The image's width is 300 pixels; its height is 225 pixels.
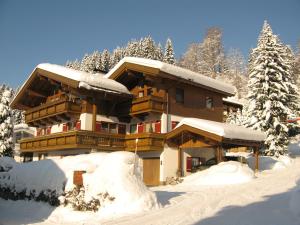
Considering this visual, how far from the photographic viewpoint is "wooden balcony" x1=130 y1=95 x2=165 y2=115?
27719 mm

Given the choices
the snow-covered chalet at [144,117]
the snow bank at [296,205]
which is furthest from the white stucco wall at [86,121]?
the snow bank at [296,205]

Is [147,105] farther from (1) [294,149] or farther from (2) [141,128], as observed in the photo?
(1) [294,149]

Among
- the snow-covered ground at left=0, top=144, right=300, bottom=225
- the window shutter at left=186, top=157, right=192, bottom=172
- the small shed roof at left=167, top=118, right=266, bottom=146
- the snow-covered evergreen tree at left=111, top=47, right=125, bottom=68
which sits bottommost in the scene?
the snow-covered ground at left=0, top=144, right=300, bottom=225

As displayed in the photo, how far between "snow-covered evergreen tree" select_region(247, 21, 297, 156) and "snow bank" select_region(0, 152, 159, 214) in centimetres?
2403

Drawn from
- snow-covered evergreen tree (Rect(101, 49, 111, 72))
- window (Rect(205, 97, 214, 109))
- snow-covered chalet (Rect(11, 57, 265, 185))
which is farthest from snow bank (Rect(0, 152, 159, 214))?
snow-covered evergreen tree (Rect(101, 49, 111, 72))

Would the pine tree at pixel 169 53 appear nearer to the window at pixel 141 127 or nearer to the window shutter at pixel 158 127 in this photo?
the window at pixel 141 127

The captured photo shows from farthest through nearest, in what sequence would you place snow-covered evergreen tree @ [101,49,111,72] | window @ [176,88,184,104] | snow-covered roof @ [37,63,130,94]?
snow-covered evergreen tree @ [101,49,111,72]
window @ [176,88,184,104]
snow-covered roof @ [37,63,130,94]

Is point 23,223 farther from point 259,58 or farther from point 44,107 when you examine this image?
point 259,58

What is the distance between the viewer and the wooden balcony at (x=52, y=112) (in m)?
28.5

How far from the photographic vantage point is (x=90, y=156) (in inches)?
664

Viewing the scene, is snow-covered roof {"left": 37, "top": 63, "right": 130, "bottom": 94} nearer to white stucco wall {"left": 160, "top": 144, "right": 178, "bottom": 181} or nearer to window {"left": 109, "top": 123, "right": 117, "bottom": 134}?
window {"left": 109, "top": 123, "right": 117, "bottom": 134}

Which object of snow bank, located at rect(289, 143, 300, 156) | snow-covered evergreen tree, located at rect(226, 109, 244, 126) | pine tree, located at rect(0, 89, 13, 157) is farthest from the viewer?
snow-covered evergreen tree, located at rect(226, 109, 244, 126)

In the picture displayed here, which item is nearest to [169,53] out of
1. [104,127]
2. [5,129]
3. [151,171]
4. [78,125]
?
[5,129]

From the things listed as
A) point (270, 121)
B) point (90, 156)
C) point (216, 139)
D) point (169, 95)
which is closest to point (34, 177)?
point (90, 156)
